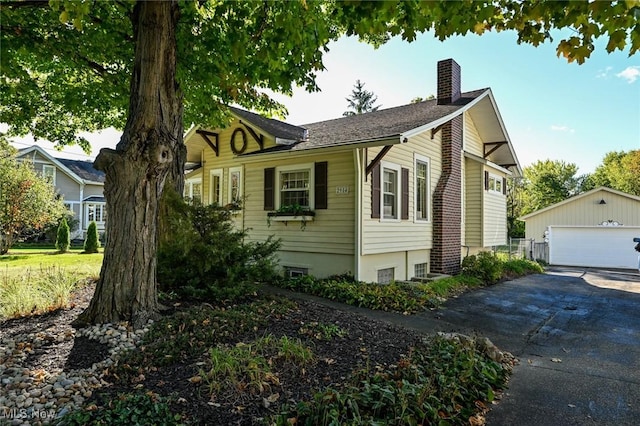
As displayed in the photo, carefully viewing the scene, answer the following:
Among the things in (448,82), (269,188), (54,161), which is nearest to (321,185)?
(269,188)

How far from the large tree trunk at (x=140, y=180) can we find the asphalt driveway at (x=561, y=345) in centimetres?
434

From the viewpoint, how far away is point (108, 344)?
4.05m

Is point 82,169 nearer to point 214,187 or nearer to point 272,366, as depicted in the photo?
point 214,187

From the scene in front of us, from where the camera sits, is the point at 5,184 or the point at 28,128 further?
the point at 5,184

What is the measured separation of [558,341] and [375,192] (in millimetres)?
4937

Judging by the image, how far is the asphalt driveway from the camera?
3.56 meters

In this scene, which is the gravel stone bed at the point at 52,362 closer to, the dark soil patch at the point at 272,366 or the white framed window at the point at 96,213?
the dark soil patch at the point at 272,366

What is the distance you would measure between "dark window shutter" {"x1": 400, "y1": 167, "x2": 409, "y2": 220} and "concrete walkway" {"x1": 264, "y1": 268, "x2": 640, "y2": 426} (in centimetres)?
263

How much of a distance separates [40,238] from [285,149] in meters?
24.3

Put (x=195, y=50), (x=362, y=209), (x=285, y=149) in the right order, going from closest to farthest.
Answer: (x=195, y=50)
(x=362, y=209)
(x=285, y=149)

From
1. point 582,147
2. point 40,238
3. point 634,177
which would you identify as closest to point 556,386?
point 40,238

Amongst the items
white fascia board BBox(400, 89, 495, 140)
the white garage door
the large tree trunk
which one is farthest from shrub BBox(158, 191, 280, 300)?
the white garage door

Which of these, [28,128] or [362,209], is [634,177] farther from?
[28,128]

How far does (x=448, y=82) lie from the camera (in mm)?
12109
